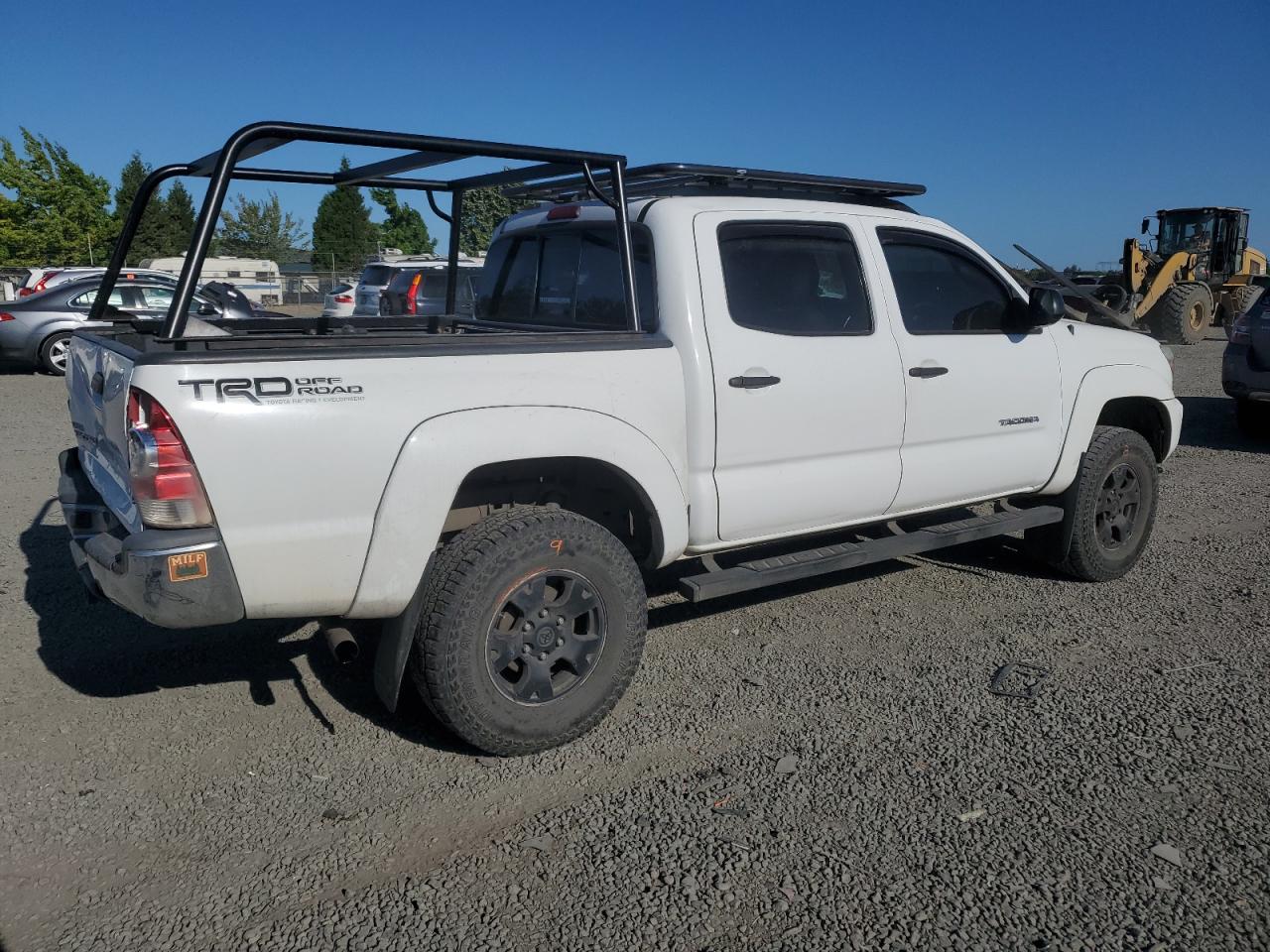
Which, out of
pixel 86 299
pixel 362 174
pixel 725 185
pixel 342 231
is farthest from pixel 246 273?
→ pixel 725 185

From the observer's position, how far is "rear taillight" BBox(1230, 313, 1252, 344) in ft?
33.7

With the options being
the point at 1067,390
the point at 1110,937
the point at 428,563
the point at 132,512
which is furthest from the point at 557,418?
the point at 1067,390

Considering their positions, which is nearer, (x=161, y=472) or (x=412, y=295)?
(x=161, y=472)

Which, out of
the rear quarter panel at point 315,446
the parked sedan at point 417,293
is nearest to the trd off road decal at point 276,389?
the rear quarter panel at point 315,446

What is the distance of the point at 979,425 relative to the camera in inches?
197

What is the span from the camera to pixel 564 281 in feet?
15.8

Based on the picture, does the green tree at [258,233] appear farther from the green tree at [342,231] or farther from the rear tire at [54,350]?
the rear tire at [54,350]

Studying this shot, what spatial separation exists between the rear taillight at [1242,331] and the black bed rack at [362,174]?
828 cm

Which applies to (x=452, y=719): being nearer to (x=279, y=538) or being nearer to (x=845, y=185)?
(x=279, y=538)

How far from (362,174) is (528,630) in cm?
217

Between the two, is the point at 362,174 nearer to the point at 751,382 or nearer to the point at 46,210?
the point at 751,382

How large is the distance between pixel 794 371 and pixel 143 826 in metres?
2.83

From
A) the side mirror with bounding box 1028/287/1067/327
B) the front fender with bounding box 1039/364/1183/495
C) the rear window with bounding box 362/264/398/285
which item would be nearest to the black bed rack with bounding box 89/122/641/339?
the side mirror with bounding box 1028/287/1067/327

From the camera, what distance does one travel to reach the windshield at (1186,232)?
22766 millimetres
